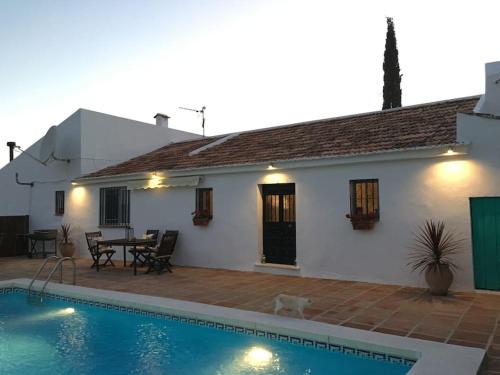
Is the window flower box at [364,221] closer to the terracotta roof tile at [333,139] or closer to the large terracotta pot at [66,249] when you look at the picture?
the terracotta roof tile at [333,139]

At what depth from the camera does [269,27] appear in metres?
14.1

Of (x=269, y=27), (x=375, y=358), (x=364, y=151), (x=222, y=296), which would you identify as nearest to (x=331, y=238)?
(x=364, y=151)

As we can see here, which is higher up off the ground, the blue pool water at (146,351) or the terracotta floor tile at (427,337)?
the terracotta floor tile at (427,337)

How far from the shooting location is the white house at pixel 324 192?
866 cm

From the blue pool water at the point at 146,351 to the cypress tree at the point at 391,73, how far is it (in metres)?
19.3

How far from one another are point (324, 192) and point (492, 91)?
15.5ft

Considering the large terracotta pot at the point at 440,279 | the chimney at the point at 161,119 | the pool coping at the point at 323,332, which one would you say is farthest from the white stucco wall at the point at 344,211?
the chimney at the point at 161,119

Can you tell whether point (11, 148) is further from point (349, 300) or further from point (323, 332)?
point (323, 332)

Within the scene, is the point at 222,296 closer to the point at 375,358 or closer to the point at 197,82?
the point at 375,358

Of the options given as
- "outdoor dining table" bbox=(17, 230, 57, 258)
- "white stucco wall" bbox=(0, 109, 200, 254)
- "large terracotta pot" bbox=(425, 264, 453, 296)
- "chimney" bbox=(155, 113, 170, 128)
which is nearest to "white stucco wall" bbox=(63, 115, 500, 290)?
"large terracotta pot" bbox=(425, 264, 453, 296)

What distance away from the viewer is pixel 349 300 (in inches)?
315

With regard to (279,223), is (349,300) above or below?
below

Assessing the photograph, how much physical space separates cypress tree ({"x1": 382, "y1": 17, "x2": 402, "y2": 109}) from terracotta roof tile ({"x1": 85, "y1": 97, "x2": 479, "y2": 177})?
9645mm

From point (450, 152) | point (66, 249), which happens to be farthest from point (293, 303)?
point (66, 249)
